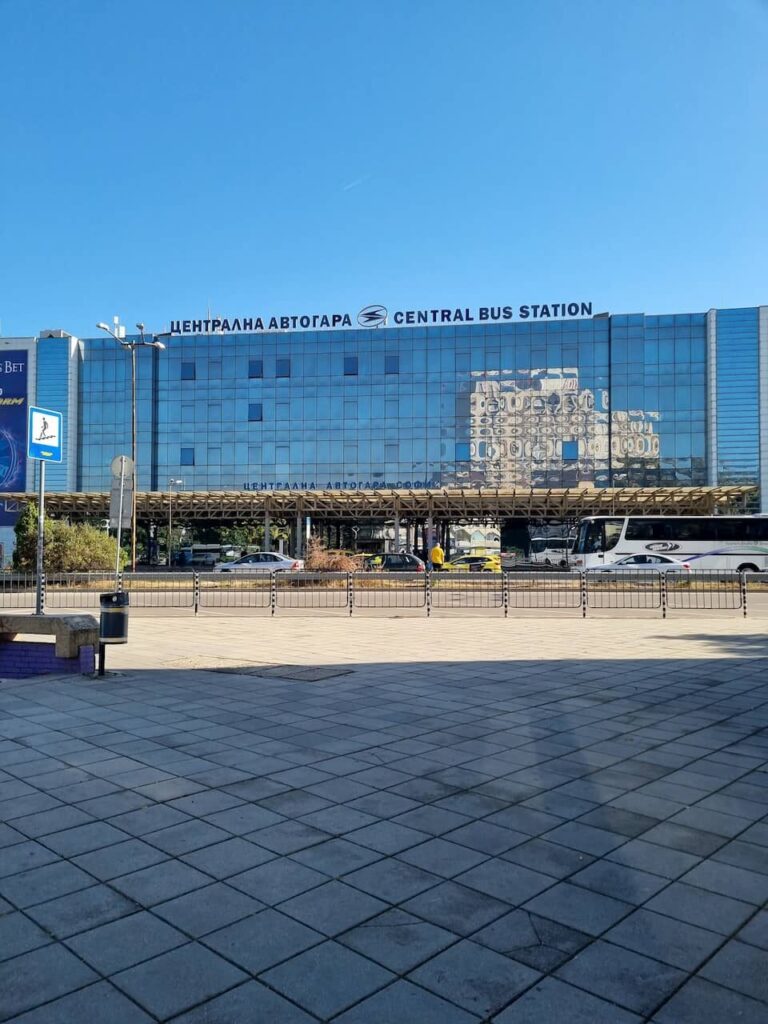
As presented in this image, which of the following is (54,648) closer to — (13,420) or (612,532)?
(612,532)

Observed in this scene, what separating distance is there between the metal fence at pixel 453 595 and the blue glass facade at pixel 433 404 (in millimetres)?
41925

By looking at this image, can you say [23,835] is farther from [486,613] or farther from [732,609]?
[732,609]

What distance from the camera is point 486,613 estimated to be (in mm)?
20188

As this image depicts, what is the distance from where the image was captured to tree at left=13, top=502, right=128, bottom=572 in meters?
33.9

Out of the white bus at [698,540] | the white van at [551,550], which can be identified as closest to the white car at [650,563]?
the white bus at [698,540]

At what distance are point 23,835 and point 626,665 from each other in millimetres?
8654

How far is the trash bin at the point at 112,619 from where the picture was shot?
9.87m

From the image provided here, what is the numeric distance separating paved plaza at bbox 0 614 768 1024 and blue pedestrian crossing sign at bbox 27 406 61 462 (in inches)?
138

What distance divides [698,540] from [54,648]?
113 ft

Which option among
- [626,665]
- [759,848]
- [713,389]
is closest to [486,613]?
[626,665]

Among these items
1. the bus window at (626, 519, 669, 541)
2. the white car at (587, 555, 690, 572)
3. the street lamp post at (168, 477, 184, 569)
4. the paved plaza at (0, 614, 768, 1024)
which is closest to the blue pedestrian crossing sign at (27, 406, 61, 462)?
the paved plaza at (0, 614, 768, 1024)

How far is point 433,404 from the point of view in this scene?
69.7m

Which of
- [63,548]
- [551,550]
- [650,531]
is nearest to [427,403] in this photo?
[551,550]

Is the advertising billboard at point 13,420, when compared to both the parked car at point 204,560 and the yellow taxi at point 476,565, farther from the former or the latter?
the yellow taxi at point 476,565
